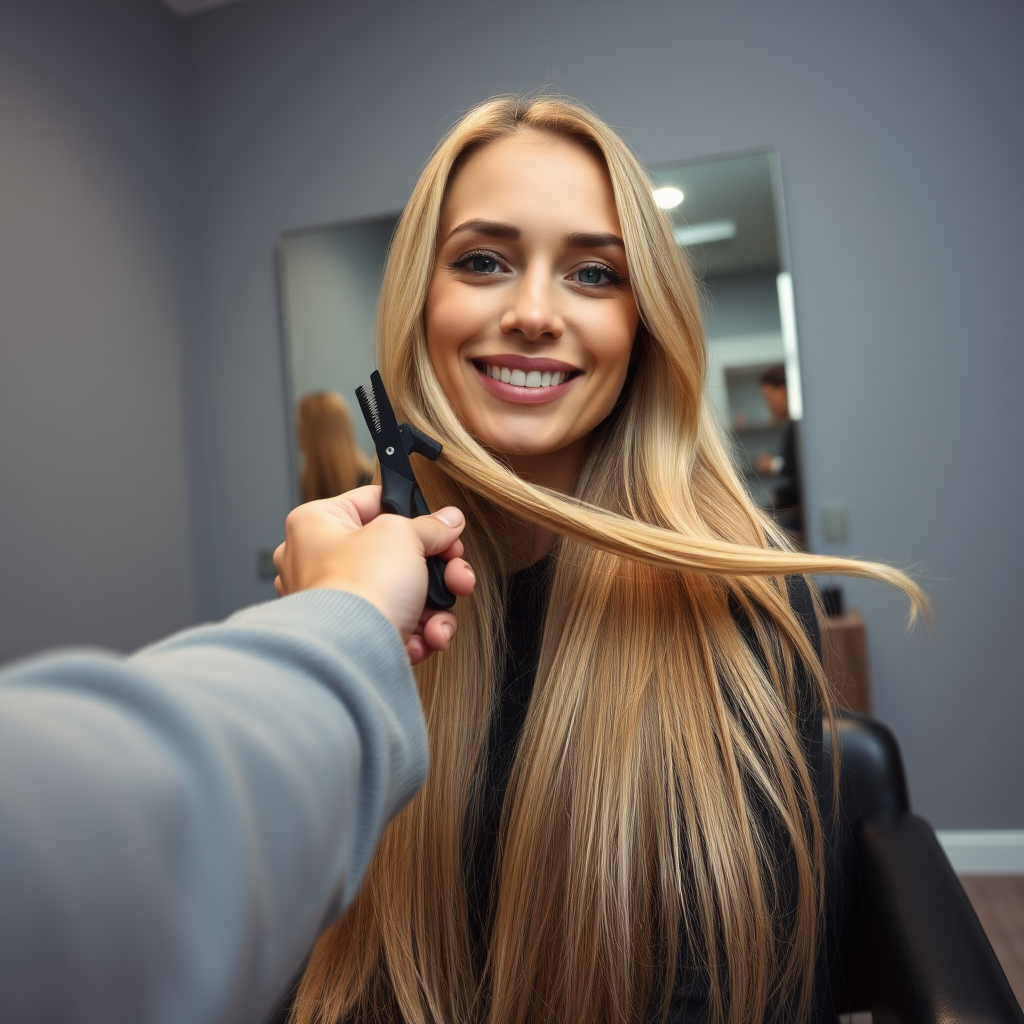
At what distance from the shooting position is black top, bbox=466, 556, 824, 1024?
82 cm

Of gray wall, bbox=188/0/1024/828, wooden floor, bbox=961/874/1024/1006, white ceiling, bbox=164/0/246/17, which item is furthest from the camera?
white ceiling, bbox=164/0/246/17

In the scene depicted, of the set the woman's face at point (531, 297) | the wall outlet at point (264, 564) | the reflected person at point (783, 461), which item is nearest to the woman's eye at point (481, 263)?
the woman's face at point (531, 297)

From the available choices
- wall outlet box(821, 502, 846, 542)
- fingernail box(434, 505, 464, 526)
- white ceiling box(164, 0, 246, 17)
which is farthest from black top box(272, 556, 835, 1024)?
white ceiling box(164, 0, 246, 17)

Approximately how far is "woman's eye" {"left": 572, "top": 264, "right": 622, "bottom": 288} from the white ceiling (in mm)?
2564

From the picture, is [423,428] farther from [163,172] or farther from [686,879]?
[163,172]

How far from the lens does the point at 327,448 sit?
8.87 ft

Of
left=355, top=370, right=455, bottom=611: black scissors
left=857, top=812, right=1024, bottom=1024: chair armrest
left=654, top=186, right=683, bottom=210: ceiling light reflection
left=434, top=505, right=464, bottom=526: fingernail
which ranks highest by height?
left=654, top=186, right=683, bottom=210: ceiling light reflection

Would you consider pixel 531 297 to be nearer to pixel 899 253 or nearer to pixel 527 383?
pixel 527 383

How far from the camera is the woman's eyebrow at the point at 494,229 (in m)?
0.93

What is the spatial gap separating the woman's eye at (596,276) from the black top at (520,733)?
0.34m

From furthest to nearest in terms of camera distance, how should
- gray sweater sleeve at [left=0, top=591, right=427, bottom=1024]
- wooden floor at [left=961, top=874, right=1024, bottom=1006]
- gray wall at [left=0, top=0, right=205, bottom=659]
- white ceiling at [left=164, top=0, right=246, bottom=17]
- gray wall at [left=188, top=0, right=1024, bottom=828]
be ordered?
1. white ceiling at [left=164, top=0, right=246, bottom=17]
2. gray wall at [left=188, top=0, right=1024, bottom=828]
3. gray wall at [left=0, top=0, right=205, bottom=659]
4. wooden floor at [left=961, top=874, right=1024, bottom=1006]
5. gray sweater sleeve at [left=0, top=591, right=427, bottom=1024]

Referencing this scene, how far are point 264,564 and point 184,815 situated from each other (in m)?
2.63

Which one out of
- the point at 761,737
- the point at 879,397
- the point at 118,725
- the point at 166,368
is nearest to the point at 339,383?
the point at 166,368

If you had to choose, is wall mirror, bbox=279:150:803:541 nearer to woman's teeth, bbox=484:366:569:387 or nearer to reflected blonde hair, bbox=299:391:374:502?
reflected blonde hair, bbox=299:391:374:502
